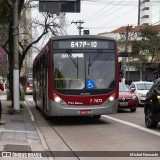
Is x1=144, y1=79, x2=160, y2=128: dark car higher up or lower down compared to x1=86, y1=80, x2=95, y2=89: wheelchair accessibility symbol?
lower down

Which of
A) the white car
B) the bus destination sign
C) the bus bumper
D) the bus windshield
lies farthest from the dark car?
the white car

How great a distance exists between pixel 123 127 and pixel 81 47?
3.39 meters

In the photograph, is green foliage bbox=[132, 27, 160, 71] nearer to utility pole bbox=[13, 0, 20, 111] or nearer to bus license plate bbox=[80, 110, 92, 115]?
utility pole bbox=[13, 0, 20, 111]

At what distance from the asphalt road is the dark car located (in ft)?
0.90

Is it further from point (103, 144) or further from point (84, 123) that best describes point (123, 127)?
point (103, 144)

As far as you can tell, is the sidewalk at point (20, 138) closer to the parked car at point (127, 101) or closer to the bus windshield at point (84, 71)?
the bus windshield at point (84, 71)

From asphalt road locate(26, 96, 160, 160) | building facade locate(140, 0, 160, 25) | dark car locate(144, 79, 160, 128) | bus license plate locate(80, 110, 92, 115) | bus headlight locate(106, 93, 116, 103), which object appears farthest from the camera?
building facade locate(140, 0, 160, 25)

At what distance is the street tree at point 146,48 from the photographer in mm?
60500

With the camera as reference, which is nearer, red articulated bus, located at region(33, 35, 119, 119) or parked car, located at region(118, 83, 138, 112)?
red articulated bus, located at region(33, 35, 119, 119)

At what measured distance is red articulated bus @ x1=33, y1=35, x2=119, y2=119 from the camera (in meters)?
16.6

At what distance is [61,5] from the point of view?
22.5m

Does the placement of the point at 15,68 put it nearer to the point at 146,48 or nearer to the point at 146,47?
the point at 146,47

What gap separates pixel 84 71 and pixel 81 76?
217 mm

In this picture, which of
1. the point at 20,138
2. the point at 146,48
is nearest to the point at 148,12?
the point at 146,48
